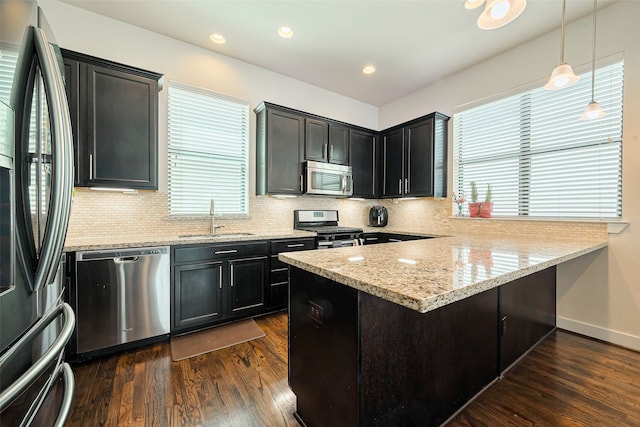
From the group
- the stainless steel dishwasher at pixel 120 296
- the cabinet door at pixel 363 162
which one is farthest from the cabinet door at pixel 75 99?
the cabinet door at pixel 363 162

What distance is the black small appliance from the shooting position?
4.42 meters

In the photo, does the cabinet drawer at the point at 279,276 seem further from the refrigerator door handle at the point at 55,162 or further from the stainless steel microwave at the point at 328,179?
the refrigerator door handle at the point at 55,162

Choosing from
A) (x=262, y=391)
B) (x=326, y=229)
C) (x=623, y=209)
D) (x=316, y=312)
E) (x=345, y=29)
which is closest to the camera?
(x=316, y=312)

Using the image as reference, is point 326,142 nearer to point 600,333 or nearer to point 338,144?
point 338,144

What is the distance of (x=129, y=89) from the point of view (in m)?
2.40

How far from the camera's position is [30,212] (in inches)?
29.8

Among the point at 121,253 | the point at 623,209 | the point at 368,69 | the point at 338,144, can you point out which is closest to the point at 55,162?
the point at 121,253

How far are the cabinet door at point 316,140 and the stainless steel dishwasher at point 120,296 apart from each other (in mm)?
2143

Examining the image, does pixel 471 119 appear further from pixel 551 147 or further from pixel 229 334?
pixel 229 334

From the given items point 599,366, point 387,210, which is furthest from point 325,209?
point 599,366

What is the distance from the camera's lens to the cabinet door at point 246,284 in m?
2.70

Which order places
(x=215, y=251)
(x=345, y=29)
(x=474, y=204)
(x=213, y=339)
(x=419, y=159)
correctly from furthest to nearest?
(x=419, y=159) → (x=474, y=204) → (x=345, y=29) → (x=215, y=251) → (x=213, y=339)

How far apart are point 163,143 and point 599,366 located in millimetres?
4442

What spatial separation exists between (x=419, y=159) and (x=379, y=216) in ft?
3.76
